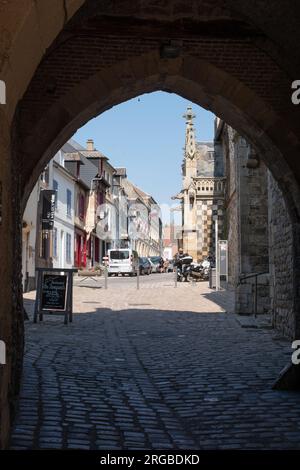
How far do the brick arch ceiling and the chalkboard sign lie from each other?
13.6ft

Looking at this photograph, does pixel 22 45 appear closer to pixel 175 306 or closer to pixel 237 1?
pixel 237 1

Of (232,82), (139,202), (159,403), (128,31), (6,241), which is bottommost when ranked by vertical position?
(159,403)

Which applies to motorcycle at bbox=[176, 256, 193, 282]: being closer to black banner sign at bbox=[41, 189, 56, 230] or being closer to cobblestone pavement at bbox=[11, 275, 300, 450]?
black banner sign at bbox=[41, 189, 56, 230]

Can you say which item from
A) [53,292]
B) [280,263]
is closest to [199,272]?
[53,292]

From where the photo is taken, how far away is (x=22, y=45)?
9.87 feet

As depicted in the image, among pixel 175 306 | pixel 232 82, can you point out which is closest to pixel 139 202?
pixel 175 306

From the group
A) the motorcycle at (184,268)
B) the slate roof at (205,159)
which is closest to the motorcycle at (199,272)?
the motorcycle at (184,268)

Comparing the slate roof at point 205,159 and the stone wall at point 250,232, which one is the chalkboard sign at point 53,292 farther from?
the slate roof at point 205,159

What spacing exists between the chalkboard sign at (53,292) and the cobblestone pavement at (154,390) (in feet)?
1.22

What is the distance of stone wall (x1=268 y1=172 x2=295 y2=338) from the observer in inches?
388

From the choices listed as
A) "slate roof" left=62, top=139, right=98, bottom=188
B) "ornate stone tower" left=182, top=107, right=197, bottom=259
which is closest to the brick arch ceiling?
"ornate stone tower" left=182, top=107, right=197, bottom=259

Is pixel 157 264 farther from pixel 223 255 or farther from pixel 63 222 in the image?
pixel 223 255

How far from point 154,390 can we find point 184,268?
2618 cm
